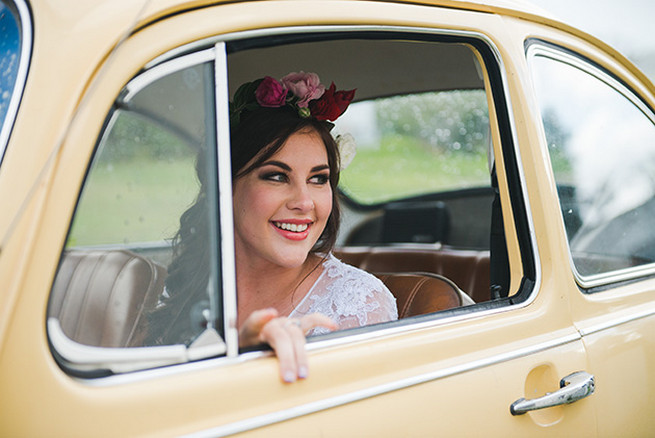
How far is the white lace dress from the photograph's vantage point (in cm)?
204

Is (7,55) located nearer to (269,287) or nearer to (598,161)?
(269,287)

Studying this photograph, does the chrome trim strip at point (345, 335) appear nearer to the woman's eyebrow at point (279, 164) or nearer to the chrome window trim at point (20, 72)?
the chrome window trim at point (20, 72)

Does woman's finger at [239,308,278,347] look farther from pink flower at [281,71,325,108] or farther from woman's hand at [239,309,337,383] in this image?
pink flower at [281,71,325,108]

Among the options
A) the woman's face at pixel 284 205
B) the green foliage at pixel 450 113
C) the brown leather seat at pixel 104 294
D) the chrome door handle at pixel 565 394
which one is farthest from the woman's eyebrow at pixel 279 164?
the green foliage at pixel 450 113

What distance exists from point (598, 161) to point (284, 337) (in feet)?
4.96

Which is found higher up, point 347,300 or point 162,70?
point 162,70

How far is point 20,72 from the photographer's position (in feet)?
3.86

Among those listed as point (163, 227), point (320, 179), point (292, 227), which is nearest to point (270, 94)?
point (320, 179)

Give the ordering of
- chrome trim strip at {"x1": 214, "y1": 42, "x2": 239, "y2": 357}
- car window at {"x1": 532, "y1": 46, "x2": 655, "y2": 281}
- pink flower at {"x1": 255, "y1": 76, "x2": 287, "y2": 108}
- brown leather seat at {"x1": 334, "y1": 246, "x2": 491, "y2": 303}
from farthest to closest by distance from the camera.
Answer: brown leather seat at {"x1": 334, "y1": 246, "x2": 491, "y2": 303}
pink flower at {"x1": 255, "y1": 76, "x2": 287, "y2": 108}
car window at {"x1": 532, "y1": 46, "x2": 655, "y2": 281}
chrome trim strip at {"x1": 214, "y1": 42, "x2": 239, "y2": 357}

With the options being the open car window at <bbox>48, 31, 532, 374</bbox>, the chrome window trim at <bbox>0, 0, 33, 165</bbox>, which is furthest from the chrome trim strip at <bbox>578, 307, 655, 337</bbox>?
the chrome window trim at <bbox>0, 0, 33, 165</bbox>

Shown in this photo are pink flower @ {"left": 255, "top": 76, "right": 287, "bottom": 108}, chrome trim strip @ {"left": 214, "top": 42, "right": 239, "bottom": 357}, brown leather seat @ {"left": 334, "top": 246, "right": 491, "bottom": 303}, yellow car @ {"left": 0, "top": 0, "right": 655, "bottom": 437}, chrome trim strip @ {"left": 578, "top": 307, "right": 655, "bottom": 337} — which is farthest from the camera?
brown leather seat @ {"left": 334, "top": 246, "right": 491, "bottom": 303}

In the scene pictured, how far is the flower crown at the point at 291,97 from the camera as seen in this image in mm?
2283

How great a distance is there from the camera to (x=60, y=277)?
1.13 metres

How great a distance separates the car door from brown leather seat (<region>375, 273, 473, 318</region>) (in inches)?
18.6
